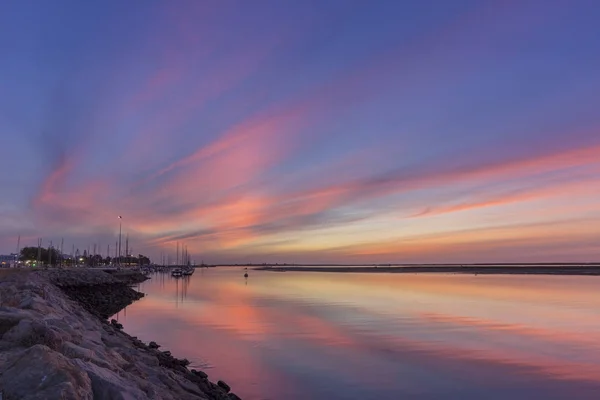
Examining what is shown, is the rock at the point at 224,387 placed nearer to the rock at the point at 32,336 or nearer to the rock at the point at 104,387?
the rock at the point at 32,336

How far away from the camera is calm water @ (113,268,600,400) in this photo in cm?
1645

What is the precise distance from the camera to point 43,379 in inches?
267

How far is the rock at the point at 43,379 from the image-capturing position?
6.55 m

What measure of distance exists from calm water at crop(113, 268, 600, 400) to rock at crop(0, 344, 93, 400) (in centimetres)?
958

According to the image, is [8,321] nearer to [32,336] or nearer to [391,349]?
[32,336]

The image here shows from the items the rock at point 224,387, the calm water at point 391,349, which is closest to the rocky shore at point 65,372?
the rock at point 224,387

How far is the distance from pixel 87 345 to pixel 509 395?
1292 centimetres

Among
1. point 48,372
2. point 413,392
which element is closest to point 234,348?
point 413,392

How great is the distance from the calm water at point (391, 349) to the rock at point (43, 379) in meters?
9.58

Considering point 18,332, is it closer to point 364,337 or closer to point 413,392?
point 413,392

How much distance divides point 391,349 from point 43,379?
59.9ft

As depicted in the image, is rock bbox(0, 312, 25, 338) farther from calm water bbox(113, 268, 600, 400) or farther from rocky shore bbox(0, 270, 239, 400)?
calm water bbox(113, 268, 600, 400)

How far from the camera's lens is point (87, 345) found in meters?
12.0

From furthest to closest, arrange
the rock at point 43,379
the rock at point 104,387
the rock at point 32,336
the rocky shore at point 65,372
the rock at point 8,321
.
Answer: the rock at point 8,321 < the rock at point 32,336 < the rock at point 104,387 < the rocky shore at point 65,372 < the rock at point 43,379
